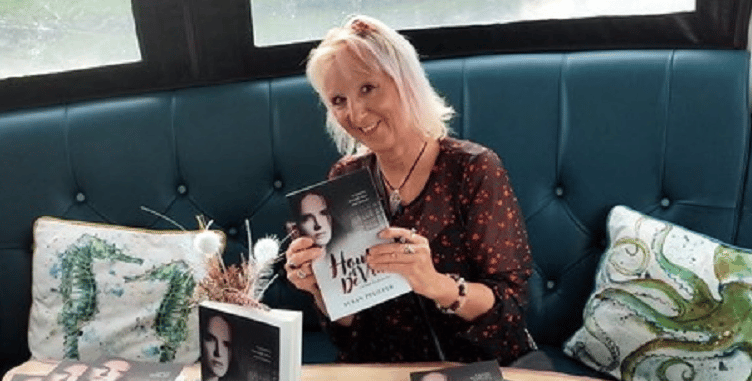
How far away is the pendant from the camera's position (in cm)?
164

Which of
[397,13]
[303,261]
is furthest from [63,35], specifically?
[303,261]

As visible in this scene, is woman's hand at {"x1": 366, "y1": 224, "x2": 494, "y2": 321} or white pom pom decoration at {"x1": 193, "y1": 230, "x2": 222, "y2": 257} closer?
white pom pom decoration at {"x1": 193, "y1": 230, "x2": 222, "y2": 257}

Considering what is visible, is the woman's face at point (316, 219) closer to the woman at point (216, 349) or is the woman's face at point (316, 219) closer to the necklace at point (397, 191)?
the woman at point (216, 349)

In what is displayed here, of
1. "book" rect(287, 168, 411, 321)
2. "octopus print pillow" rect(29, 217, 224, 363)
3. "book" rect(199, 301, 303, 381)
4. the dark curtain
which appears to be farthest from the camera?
the dark curtain

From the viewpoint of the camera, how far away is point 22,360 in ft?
6.77

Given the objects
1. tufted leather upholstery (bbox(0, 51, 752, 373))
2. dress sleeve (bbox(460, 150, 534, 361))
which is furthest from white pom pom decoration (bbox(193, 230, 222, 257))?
tufted leather upholstery (bbox(0, 51, 752, 373))

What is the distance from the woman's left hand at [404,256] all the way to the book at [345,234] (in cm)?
1

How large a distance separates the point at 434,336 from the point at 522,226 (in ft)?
0.90

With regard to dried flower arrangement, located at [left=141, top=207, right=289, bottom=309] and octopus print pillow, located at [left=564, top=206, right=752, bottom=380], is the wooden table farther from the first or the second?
octopus print pillow, located at [left=564, top=206, right=752, bottom=380]

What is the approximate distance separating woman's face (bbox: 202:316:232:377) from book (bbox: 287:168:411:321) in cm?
19

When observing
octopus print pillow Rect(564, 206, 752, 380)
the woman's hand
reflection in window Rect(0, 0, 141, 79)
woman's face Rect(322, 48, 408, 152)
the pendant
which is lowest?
octopus print pillow Rect(564, 206, 752, 380)

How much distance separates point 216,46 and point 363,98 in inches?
25.9

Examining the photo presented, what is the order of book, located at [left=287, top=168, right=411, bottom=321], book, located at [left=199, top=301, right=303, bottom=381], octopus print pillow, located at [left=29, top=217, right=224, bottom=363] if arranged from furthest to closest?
octopus print pillow, located at [left=29, top=217, right=224, bottom=363] → book, located at [left=287, top=168, right=411, bottom=321] → book, located at [left=199, top=301, right=303, bottom=381]

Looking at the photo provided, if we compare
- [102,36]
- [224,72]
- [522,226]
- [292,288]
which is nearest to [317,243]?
[522,226]
